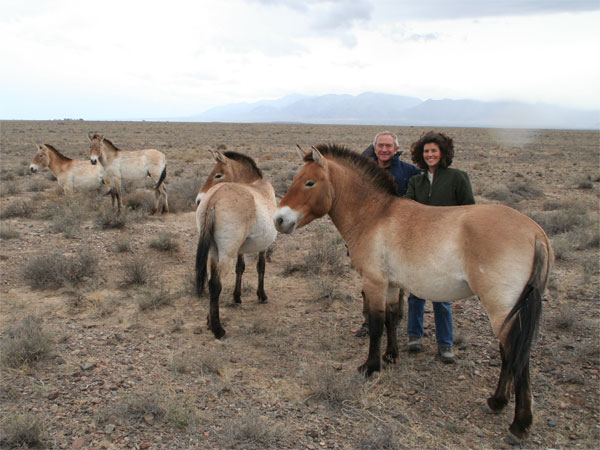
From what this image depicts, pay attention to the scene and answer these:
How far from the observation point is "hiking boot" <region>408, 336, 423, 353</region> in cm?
453

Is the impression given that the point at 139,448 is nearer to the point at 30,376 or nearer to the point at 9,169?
the point at 30,376

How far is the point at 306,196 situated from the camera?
12.1ft

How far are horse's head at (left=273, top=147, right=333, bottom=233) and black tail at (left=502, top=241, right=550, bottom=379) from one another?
1.77 meters

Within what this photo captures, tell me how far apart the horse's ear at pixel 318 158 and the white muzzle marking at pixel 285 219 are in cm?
51

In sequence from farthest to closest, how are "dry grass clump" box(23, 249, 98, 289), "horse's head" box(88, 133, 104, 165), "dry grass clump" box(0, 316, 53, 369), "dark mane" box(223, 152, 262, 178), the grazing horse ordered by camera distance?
"horse's head" box(88, 133, 104, 165)
"dark mane" box(223, 152, 262, 178)
"dry grass clump" box(23, 249, 98, 289)
"dry grass clump" box(0, 316, 53, 369)
the grazing horse

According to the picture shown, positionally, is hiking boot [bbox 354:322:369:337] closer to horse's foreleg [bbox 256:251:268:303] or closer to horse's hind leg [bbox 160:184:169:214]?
horse's foreleg [bbox 256:251:268:303]

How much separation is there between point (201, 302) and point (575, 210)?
9.78m

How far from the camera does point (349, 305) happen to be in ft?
18.9

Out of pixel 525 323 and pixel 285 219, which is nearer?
pixel 525 323

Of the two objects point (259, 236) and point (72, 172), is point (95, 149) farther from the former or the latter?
point (259, 236)

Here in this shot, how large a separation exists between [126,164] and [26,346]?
812 centimetres

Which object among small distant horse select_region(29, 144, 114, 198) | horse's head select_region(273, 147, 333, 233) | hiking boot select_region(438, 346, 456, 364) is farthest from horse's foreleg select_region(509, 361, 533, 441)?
small distant horse select_region(29, 144, 114, 198)

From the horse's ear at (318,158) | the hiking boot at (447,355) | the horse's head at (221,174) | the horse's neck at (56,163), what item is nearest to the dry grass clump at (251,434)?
the hiking boot at (447,355)

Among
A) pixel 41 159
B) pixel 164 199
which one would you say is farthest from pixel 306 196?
pixel 41 159
